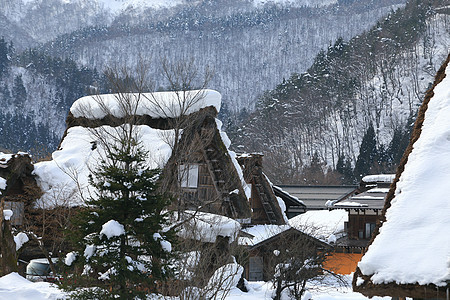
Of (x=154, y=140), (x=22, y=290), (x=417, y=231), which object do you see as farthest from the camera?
(x=154, y=140)

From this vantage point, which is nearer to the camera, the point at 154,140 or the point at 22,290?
the point at 22,290

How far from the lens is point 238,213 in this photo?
872 inches

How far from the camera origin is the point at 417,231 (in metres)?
6.33

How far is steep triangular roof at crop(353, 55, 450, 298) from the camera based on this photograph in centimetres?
592

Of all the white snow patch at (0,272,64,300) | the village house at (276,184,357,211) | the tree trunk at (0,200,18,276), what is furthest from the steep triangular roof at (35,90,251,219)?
the village house at (276,184,357,211)

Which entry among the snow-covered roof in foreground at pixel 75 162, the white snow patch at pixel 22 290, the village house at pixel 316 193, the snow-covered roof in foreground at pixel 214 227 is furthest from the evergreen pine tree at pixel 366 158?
the white snow patch at pixel 22 290

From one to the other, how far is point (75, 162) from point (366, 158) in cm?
4760

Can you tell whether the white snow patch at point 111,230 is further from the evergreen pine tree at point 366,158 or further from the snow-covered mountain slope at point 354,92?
the snow-covered mountain slope at point 354,92

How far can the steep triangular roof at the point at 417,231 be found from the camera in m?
5.92

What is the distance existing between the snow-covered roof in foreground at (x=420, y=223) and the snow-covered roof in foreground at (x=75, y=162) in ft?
38.5

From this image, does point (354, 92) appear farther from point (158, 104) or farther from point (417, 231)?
point (417, 231)

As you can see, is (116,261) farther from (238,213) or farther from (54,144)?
(54,144)

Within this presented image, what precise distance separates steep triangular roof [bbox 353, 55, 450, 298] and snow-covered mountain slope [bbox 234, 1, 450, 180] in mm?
71853

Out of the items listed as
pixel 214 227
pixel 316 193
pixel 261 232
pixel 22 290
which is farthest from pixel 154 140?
pixel 316 193
